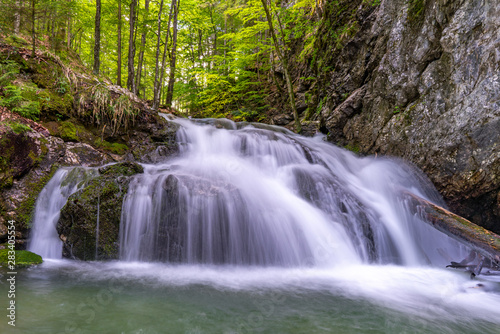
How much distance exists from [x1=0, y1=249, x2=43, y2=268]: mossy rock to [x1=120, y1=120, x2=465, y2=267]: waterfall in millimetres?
1128

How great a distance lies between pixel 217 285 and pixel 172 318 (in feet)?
3.20

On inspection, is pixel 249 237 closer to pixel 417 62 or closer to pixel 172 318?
pixel 172 318

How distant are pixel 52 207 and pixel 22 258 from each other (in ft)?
3.75

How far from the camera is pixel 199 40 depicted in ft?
60.2

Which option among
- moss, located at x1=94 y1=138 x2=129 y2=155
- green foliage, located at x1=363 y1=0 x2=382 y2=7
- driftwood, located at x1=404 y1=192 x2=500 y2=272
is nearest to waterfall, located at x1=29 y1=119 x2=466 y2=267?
driftwood, located at x1=404 y1=192 x2=500 y2=272

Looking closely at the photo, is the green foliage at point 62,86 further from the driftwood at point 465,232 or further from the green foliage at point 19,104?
the driftwood at point 465,232

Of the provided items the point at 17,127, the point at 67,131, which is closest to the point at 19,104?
the point at 17,127

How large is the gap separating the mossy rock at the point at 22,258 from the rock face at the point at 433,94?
23.9 ft

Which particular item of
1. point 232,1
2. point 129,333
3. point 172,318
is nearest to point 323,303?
point 172,318

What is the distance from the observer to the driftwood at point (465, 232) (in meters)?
3.46

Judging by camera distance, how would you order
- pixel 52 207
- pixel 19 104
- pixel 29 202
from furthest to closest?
pixel 19 104
pixel 52 207
pixel 29 202

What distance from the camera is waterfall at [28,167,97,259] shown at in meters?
4.33

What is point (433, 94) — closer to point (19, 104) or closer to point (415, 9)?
point (415, 9)

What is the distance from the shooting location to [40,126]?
18.3ft
